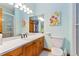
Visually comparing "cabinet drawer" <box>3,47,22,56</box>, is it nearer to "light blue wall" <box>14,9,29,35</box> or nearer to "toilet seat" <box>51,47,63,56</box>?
"light blue wall" <box>14,9,29,35</box>

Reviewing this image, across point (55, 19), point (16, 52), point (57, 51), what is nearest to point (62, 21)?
point (55, 19)

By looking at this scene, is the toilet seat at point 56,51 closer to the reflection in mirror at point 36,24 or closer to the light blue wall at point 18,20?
the reflection in mirror at point 36,24

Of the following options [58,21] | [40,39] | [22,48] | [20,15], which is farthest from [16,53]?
[58,21]

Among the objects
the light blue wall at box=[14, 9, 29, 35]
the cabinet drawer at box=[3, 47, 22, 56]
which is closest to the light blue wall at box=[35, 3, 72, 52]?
the light blue wall at box=[14, 9, 29, 35]

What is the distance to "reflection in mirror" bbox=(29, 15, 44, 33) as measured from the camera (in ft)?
4.65

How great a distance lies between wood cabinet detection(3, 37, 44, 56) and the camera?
1.35 m

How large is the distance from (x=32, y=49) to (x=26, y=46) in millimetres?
73

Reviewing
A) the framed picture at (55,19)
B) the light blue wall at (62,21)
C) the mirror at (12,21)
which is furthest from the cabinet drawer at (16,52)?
the framed picture at (55,19)

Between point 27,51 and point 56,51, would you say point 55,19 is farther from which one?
point 27,51

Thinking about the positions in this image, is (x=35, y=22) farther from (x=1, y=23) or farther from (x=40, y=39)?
(x=1, y=23)

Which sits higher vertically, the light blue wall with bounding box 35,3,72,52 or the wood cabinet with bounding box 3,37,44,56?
the light blue wall with bounding box 35,3,72,52

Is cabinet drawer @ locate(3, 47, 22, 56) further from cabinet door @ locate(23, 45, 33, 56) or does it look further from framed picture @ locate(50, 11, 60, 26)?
framed picture @ locate(50, 11, 60, 26)

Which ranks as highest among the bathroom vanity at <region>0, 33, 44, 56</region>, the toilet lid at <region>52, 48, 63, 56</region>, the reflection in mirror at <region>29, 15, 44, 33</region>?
the reflection in mirror at <region>29, 15, 44, 33</region>

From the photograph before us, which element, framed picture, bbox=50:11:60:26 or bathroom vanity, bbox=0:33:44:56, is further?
framed picture, bbox=50:11:60:26
